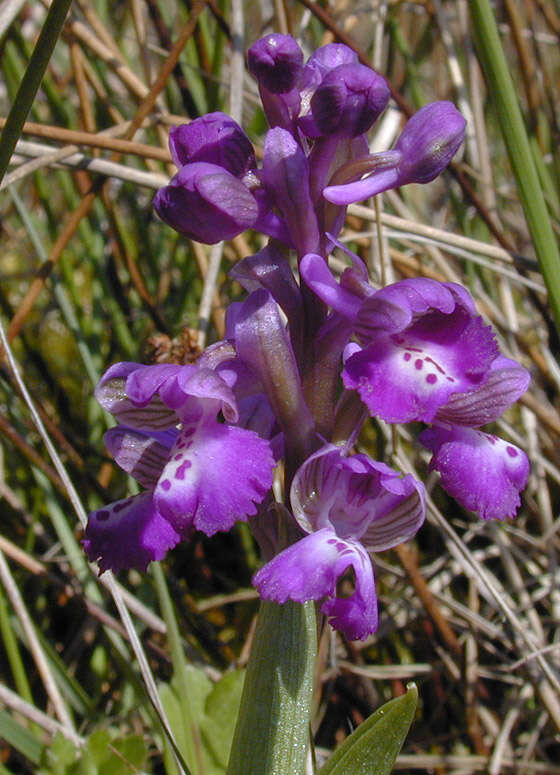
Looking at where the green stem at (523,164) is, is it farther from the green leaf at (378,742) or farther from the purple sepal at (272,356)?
the green leaf at (378,742)

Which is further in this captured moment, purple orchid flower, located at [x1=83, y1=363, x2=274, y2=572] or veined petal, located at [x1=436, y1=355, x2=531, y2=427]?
veined petal, located at [x1=436, y1=355, x2=531, y2=427]

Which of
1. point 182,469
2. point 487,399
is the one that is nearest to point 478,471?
point 487,399

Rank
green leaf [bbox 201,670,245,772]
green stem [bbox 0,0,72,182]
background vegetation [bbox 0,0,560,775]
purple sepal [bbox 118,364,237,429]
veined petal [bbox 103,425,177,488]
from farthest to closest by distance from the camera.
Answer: background vegetation [bbox 0,0,560,775] < green leaf [bbox 201,670,245,772] < veined petal [bbox 103,425,177,488] < purple sepal [bbox 118,364,237,429] < green stem [bbox 0,0,72,182]

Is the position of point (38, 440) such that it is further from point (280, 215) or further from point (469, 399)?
point (469, 399)

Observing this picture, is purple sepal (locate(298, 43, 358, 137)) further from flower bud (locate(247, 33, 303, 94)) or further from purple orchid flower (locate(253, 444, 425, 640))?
purple orchid flower (locate(253, 444, 425, 640))

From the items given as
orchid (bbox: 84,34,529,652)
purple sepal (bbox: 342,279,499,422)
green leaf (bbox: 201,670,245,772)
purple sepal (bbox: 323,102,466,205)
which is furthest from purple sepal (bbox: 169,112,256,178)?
green leaf (bbox: 201,670,245,772)

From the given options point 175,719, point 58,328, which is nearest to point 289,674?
point 175,719

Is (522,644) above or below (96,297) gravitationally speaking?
below

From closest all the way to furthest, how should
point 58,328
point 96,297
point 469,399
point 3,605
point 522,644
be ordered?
point 469,399 < point 3,605 < point 522,644 < point 96,297 < point 58,328
